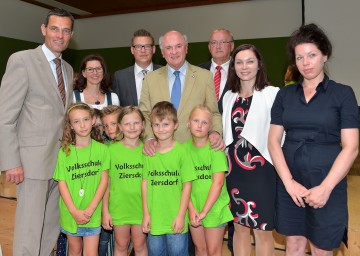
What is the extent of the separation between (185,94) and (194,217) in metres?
0.84

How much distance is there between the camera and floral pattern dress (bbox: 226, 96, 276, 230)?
6.71 feet

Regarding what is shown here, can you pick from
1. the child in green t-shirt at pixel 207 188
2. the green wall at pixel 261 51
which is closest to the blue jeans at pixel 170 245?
the child in green t-shirt at pixel 207 188

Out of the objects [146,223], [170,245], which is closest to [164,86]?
[146,223]

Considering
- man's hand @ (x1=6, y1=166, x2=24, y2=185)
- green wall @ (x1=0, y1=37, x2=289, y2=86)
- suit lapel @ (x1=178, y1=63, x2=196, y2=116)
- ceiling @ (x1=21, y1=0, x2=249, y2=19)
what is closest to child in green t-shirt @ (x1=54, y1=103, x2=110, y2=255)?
man's hand @ (x1=6, y1=166, x2=24, y2=185)

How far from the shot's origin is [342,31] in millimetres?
5949

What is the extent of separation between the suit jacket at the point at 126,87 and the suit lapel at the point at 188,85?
2.32 feet

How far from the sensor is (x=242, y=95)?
2.18 metres

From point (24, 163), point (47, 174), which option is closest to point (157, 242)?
point (47, 174)

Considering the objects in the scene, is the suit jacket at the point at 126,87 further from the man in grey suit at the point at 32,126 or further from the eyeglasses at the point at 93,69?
the man in grey suit at the point at 32,126

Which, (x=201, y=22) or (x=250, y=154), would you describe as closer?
(x=250, y=154)

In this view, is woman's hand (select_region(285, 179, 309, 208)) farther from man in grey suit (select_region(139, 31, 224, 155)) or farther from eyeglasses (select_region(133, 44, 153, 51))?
eyeglasses (select_region(133, 44, 153, 51))

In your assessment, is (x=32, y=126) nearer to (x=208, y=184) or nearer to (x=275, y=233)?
(x=208, y=184)

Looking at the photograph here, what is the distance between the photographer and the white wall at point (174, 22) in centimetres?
691

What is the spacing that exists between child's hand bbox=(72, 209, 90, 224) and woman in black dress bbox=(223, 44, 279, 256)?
0.92m
